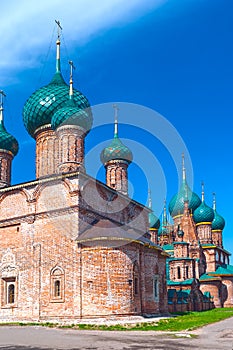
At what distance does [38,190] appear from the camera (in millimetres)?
15805

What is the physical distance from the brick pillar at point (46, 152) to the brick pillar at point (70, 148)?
0.53 meters

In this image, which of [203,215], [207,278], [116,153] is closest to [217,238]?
[203,215]

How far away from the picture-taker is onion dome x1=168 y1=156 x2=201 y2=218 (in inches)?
1315

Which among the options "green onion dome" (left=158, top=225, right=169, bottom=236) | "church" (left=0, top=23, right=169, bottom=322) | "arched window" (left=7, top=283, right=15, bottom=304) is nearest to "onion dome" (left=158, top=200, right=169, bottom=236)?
"green onion dome" (left=158, top=225, right=169, bottom=236)

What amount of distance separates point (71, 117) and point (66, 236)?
5.18 metres

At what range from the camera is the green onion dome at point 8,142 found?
64.0ft

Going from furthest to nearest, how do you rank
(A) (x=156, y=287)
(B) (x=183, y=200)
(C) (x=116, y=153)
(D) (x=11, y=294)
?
(B) (x=183, y=200) < (C) (x=116, y=153) < (A) (x=156, y=287) < (D) (x=11, y=294)

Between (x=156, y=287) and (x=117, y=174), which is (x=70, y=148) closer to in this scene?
(x=117, y=174)

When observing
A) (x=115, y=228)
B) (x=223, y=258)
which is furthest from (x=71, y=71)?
(x=223, y=258)

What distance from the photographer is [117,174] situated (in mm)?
22062

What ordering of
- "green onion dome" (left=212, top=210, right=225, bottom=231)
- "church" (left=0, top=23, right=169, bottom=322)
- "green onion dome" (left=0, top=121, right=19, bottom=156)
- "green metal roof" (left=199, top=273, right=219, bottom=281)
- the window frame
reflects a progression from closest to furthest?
"church" (left=0, top=23, right=169, bottom=322)
the window frame
"green onion dome" (left=0, top=121, right=19, bottom=156)
"green metal roof" (left=199, top=273, right=219, bottom=281)
"green onion dome" (left=212, top=210, right=225, bottom=231)

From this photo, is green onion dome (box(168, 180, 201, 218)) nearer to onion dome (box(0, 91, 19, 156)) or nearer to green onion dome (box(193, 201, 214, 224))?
green onion dome (box(193, 201, 214, 224))

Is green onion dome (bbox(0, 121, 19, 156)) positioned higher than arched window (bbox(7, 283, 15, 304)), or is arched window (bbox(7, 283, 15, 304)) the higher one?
green onion dome (bbox(0, 121, 19, 156))

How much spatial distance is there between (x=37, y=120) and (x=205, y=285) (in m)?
16.8
